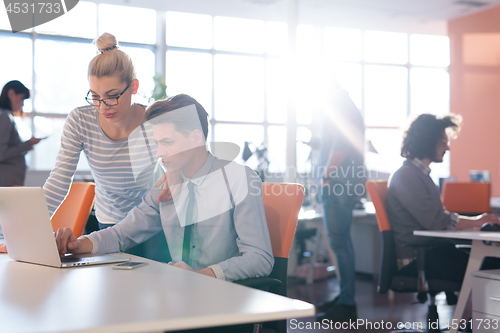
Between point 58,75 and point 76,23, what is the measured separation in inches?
32.1

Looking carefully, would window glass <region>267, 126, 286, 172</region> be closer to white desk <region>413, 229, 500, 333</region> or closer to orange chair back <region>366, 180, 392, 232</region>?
orange chair back <region>366, 180, 392, 232</region>

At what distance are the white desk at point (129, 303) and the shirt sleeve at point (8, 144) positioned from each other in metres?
2.60

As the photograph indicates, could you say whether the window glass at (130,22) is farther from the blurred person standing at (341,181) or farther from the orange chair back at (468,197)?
the orange chair back at (468,197)

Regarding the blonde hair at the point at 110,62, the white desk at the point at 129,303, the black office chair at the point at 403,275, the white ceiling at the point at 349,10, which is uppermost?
the white ceiling at the point at 349,10

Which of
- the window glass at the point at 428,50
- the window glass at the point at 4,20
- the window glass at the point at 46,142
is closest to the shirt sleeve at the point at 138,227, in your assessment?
the window glass at the point at 46,142

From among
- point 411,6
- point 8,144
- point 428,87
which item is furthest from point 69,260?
point 428,87

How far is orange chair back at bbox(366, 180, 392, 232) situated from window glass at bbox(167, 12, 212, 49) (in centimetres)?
559

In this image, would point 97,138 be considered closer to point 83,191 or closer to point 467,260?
point 83,191

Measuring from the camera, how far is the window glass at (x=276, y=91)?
7.98 m

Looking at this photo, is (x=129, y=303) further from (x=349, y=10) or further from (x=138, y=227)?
(x=349, y=10)

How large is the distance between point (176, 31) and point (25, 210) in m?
6.70

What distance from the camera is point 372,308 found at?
3529 mm

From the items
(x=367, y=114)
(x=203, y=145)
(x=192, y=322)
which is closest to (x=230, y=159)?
(x=203, y=145)

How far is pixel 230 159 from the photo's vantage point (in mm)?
1674
